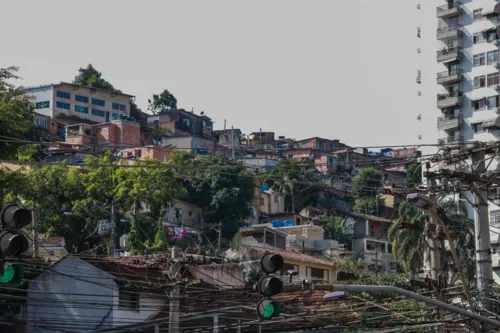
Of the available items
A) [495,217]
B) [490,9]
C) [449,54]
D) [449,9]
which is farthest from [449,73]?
[495,217]

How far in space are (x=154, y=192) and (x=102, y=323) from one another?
142 feet

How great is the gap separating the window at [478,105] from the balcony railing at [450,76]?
110 inches

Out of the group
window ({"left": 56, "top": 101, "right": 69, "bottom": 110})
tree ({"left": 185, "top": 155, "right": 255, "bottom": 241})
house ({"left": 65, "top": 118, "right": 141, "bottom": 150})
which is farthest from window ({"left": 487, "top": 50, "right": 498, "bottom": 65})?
window ({"left": 56, "top": 101, "right": 69, "bottom": 110})

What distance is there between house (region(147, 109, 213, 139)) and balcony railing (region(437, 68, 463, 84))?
1595 inches

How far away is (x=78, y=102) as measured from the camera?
5177 inches

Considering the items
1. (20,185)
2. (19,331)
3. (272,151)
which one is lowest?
(19,331)

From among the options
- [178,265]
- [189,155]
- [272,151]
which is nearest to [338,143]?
[272,151]

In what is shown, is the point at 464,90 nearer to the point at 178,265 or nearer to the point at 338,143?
the point at 338,143

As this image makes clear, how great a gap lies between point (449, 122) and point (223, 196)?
20028 mm

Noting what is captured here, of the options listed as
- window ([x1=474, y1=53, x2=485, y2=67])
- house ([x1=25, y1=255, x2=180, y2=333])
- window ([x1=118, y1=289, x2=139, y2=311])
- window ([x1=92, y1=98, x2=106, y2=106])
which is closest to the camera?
house ([x1=25, y1=255, x2=180, y2=333])

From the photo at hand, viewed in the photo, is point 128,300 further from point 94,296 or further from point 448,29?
point 448,29

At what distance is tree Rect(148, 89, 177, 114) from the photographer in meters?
144

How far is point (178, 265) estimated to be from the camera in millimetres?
34938

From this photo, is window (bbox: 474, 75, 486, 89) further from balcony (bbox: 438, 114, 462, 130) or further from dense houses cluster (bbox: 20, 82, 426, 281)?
dense houses cluster (bbox: 20, 82, 426, 281)
